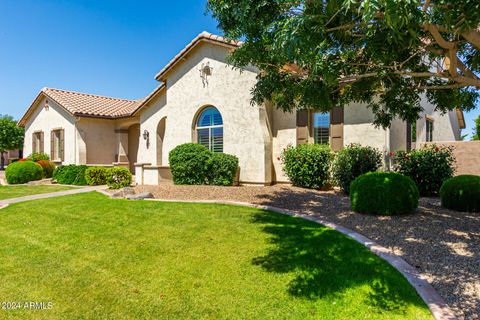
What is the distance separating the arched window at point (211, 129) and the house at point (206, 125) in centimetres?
5

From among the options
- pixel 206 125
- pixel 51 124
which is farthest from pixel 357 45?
pixel 51 124

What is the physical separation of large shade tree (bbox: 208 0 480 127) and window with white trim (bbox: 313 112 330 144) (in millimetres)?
4048

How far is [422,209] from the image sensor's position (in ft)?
26.8

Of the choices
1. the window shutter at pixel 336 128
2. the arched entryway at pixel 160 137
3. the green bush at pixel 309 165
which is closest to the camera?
the green bush at pixel 309 165

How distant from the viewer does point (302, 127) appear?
1305cm

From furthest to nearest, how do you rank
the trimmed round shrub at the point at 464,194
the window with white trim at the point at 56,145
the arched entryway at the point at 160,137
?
the window with white trim at the point at 56,145 < the arched entryway at the point at 160,137 < the trimmed round shrub at the point at 464,194

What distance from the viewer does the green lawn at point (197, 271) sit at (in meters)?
3.61

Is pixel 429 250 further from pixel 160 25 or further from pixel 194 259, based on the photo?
pixel 160 25

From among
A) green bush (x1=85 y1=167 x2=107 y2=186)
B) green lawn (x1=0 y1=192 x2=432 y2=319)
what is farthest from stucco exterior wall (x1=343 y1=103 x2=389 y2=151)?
green bush (x1=85 y1=167 x2=107 y2=186)

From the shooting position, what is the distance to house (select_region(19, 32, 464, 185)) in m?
12.9

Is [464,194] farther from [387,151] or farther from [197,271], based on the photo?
[197,271]

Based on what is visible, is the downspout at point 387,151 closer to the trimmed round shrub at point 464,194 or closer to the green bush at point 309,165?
the green bush at point 309,165

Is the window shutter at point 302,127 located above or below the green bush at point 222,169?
above

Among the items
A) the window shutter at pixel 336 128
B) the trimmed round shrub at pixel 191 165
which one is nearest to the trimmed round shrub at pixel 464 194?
the window shutter at pixel 336 128
